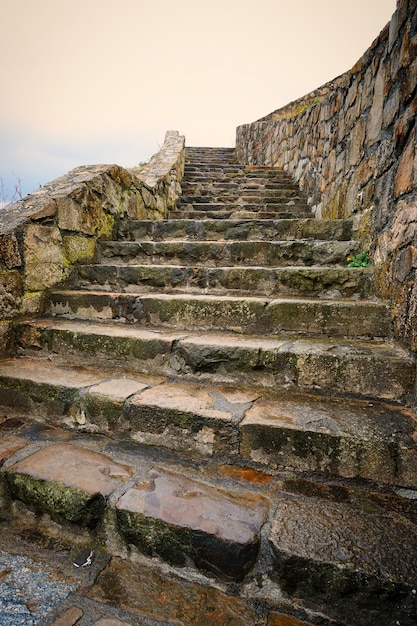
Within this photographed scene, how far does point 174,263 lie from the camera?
286 cm

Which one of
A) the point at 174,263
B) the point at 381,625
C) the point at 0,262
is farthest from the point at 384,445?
the point at 0,262

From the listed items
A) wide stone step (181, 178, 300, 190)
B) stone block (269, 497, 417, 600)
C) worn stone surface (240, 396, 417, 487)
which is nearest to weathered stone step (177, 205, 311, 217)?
wide stone step (181, 178, 300, 190)

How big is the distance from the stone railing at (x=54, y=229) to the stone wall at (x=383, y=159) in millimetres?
2057

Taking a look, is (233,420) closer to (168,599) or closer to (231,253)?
(168,599)

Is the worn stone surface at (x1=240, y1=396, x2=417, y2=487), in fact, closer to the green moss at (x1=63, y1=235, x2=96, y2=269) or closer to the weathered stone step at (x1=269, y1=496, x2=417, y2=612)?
the weathered stone step at (x1=269, y1=496, x2=417, y2=612)

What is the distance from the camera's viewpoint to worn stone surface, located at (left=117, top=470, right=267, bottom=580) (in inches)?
41.9

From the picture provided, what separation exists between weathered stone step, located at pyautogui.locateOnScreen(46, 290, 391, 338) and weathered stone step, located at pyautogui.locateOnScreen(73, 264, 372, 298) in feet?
0.75

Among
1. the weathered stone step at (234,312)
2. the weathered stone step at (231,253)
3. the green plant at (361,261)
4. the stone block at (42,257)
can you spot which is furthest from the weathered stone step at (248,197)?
the weathered stone step at (234,312)

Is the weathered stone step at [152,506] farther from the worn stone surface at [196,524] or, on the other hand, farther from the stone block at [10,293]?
the stone block at [10,293]

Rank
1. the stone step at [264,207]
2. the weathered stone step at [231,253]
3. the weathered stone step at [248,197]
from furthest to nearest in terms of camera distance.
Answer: the weathered stone step at [248,197] → the stone step at [264,207] → the weathered stone step at [231,253]

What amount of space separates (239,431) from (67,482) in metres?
0.68

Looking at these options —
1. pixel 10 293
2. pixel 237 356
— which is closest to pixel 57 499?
pixel 237 356

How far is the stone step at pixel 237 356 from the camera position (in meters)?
1.53

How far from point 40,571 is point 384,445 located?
3.99 feet
